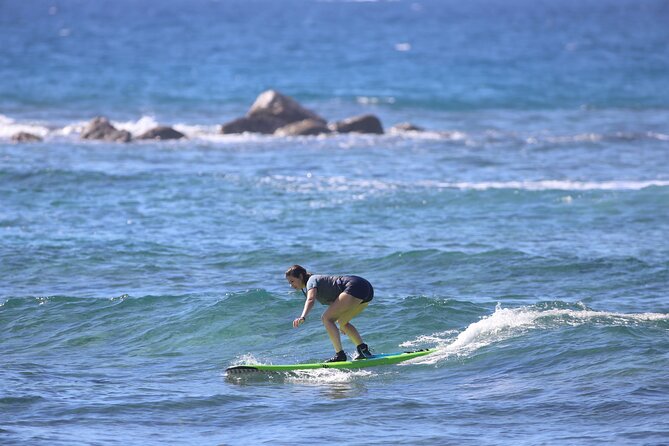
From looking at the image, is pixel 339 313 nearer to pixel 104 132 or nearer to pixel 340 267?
pixel 340 267

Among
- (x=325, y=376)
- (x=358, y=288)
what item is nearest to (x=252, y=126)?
(x=358, y=288)

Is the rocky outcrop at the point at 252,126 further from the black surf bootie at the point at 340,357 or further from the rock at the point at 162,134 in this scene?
the black surf bootie at the point at 340,357

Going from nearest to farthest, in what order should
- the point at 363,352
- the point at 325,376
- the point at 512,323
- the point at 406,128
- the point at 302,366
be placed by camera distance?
the point at 325,376 → the point at 302,366 → the point at 363,352 → the point at 512,323 → the point at 406,128

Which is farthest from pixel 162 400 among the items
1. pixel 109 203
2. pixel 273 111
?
pixel 273 111

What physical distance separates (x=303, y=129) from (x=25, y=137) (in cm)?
948

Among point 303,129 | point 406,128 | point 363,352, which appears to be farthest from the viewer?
point 406,128

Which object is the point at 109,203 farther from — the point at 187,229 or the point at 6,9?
the point at 6,9

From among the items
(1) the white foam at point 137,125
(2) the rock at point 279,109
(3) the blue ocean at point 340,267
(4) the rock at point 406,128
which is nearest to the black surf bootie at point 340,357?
(3) the blue ocean at point 340,267

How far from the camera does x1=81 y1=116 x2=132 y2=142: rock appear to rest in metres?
37.9

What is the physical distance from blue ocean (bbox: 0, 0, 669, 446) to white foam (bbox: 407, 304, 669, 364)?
0.05 meters

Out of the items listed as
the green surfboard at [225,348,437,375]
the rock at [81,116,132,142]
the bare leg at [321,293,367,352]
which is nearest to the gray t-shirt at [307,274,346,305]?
the bare leg at [321,293,367,352]

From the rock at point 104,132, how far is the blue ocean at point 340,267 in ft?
1.85

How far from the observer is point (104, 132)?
38.5 meters

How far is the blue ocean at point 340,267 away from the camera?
14.2 m
